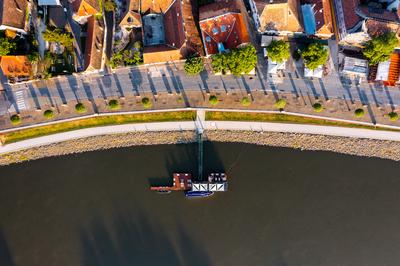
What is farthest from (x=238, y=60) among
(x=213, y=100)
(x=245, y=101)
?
(x=213, y=100)

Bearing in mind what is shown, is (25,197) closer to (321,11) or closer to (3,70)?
(3,70)

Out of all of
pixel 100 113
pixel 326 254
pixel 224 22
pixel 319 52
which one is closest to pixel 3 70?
pixel 100 113

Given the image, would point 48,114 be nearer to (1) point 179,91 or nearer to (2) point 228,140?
(1) point 179,91

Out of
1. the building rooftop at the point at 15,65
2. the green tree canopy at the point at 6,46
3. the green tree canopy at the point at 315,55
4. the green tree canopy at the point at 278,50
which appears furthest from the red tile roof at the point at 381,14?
the green tree canopy at the point at 6,46

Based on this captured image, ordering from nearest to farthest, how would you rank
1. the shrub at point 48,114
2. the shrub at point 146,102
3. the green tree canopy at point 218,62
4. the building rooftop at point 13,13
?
the green tree canopy at point 218,62 < the building rooftop at point 13,13 < the shrub at point 146,102 < the shrub at point 48,114

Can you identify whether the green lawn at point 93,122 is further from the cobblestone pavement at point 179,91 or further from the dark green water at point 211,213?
the dark green water at point 211,213

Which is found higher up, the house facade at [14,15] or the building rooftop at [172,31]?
the house facade at [14,15]
